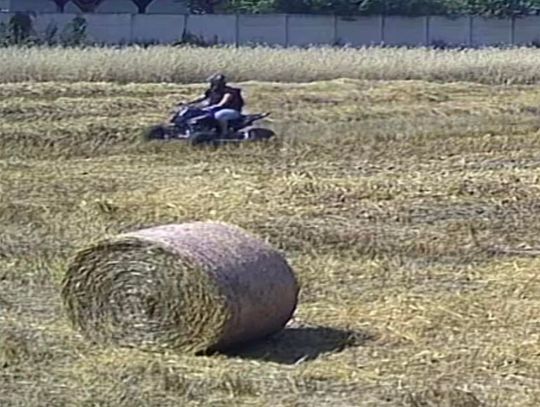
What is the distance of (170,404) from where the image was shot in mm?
7773

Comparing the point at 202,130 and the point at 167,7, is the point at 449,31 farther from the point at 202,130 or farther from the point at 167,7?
the point at 202,130

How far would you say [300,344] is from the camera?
9.49 meters

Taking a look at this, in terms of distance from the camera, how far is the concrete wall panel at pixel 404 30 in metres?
58.7

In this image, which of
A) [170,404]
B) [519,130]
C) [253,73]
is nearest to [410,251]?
[170,404]

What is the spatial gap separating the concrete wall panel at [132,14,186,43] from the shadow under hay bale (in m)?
43.8

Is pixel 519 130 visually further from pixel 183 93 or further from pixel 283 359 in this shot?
pixel 283 359

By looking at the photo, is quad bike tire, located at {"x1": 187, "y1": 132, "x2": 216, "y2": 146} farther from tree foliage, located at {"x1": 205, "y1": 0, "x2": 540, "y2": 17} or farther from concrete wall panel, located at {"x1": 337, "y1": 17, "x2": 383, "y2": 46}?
tree foliage, located at {"x1": 205, "y1": 0, "x2": 540, "y2": 17}

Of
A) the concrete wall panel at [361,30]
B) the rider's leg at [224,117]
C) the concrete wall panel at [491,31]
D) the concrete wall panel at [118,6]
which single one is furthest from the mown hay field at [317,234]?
the concrete wall panel at [118,6]

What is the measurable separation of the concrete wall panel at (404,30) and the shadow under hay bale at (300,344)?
162ft

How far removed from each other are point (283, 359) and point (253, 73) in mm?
29648

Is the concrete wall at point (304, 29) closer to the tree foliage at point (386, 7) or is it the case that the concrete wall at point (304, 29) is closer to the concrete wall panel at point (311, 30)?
the concrete wall panel at point (311, 30)

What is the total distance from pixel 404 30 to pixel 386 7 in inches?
144

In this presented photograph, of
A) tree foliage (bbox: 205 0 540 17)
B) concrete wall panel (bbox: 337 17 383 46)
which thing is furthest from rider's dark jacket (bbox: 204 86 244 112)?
tree foliage (bbox: 205 0 540 17)

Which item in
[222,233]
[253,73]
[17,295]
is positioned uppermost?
[222,233]
